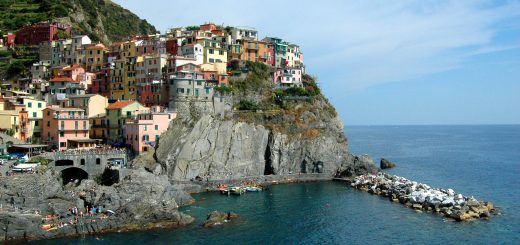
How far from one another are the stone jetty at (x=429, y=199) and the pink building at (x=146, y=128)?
29.7m

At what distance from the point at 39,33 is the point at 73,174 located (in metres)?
46.7

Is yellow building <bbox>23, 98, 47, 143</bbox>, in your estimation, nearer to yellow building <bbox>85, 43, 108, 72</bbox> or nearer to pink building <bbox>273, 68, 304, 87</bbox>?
yellow building <bbox>85, 43, 108, 72</bbox>

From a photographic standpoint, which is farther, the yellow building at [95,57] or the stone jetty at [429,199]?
the yellow building at [95,57]

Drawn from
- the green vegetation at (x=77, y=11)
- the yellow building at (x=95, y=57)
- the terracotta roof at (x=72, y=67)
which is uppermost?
the green vegetation at (x=77, y=11)

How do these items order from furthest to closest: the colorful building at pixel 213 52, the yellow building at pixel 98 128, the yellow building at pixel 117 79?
the colorful building at pixel 213 52 < the yellow building at pixel 117 79 < the yellow building at pixel 98 128

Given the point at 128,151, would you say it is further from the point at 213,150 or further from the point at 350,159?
the point at 350,159

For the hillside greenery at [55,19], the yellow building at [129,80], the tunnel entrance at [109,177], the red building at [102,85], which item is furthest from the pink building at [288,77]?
the hillside greenery at [55,19]

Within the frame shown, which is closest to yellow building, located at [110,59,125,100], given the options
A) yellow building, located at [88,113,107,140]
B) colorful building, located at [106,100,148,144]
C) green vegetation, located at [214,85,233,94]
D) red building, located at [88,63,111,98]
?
red building, located at [88,63,111,98]

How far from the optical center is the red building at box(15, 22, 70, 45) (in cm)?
9850

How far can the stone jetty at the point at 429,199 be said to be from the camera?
56406mm

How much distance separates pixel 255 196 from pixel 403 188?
20309 mm

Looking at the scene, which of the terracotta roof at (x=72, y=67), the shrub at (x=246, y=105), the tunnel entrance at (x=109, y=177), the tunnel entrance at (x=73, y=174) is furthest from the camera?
the terracotta roof at (x=72, y=67)

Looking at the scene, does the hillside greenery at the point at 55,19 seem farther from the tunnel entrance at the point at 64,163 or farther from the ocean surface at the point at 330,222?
the ocean surface at the point at 330,222

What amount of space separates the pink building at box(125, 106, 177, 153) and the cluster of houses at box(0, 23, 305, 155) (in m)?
0.14
